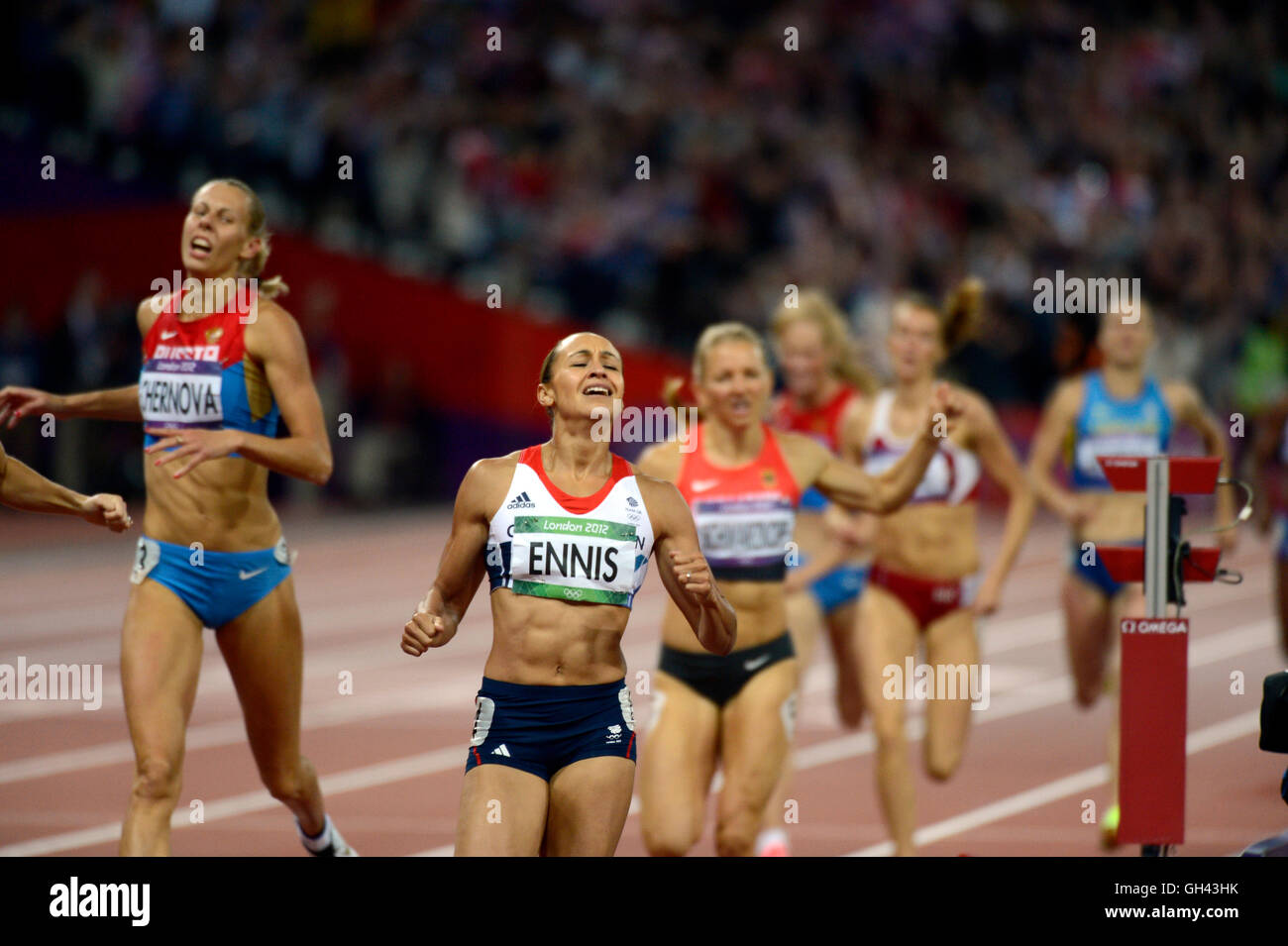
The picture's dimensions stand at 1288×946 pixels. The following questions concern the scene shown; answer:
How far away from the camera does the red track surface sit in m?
8.42

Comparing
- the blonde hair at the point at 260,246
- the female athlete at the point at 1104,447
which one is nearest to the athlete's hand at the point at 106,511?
the blonde hair at the point at 260,246

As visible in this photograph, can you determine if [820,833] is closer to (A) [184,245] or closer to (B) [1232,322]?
(A) [184,245]

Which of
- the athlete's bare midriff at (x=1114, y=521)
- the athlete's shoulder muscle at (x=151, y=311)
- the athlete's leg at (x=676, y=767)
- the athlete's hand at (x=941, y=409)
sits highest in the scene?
the athlete's shoulder muscle at (x=151, y=311)

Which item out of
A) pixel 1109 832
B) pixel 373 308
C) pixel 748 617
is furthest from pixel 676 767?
pixel 373 308

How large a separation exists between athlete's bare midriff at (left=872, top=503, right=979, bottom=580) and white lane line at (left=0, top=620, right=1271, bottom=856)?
173 cm

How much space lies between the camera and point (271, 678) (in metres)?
6.68

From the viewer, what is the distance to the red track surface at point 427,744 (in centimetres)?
842

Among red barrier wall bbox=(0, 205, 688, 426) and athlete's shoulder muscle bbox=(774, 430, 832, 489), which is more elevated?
red barrier wall bbox=(0, 205, 688, 426)

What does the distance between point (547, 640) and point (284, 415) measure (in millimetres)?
1660

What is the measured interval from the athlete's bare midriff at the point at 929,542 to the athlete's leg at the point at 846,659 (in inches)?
35.3

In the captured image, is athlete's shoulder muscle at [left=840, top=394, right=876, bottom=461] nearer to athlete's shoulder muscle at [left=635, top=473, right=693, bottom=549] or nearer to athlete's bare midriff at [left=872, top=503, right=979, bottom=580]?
athlete's bare midriff at [left=872, top=503, right=979, bottom=580]

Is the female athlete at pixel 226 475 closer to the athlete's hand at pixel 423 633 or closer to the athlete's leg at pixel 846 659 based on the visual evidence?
the athlete's hand at pixel 423 633

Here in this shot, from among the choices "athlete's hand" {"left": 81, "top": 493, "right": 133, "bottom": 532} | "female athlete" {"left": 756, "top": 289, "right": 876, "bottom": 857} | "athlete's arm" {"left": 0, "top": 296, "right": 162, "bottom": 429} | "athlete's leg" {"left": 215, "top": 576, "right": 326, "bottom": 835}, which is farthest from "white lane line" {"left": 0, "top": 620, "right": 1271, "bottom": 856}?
"athlete's hand" {"left": 81, "top": 493, "right": 133, "bottom": 532}
